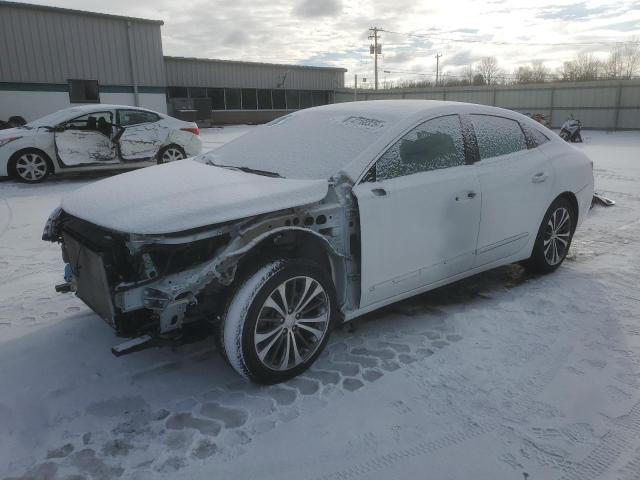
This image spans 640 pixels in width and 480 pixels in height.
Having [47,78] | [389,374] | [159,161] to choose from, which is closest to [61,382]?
[389,374]

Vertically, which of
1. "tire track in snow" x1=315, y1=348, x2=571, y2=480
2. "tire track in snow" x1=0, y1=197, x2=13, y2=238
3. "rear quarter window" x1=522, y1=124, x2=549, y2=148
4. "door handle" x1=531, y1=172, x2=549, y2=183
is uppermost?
"rear quarter window" x1=522, y1=124, x2=549, y2=148

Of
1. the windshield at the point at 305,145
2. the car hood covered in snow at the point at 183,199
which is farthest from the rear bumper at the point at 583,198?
the car hood covered in snow at the point at 183,199

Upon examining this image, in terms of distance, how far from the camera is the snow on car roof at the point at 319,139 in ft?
10.6

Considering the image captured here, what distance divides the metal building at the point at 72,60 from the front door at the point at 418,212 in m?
20.3

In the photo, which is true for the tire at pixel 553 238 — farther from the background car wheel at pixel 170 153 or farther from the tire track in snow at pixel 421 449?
the background car wheel at pixel 170 153

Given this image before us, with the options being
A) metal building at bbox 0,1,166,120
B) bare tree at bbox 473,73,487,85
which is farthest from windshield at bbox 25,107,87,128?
bare tree at bbox 473,73,487,85

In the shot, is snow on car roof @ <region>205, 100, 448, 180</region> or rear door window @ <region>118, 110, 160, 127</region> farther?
rear door window @ <region>118, 110, 160, 127</region>

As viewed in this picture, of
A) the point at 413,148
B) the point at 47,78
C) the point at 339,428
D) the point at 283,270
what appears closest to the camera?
the point at 339,428

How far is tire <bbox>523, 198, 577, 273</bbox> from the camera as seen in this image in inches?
171

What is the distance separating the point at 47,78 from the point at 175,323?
68.0 feet

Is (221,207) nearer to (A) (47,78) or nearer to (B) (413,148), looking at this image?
(B) (413,148)

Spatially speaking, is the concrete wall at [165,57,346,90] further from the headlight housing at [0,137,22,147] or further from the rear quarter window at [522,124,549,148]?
the rear quarter window at [522,124,549,148]

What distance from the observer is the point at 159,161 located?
10.1 m

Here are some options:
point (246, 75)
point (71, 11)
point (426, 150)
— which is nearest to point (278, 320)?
point (426, 150)
